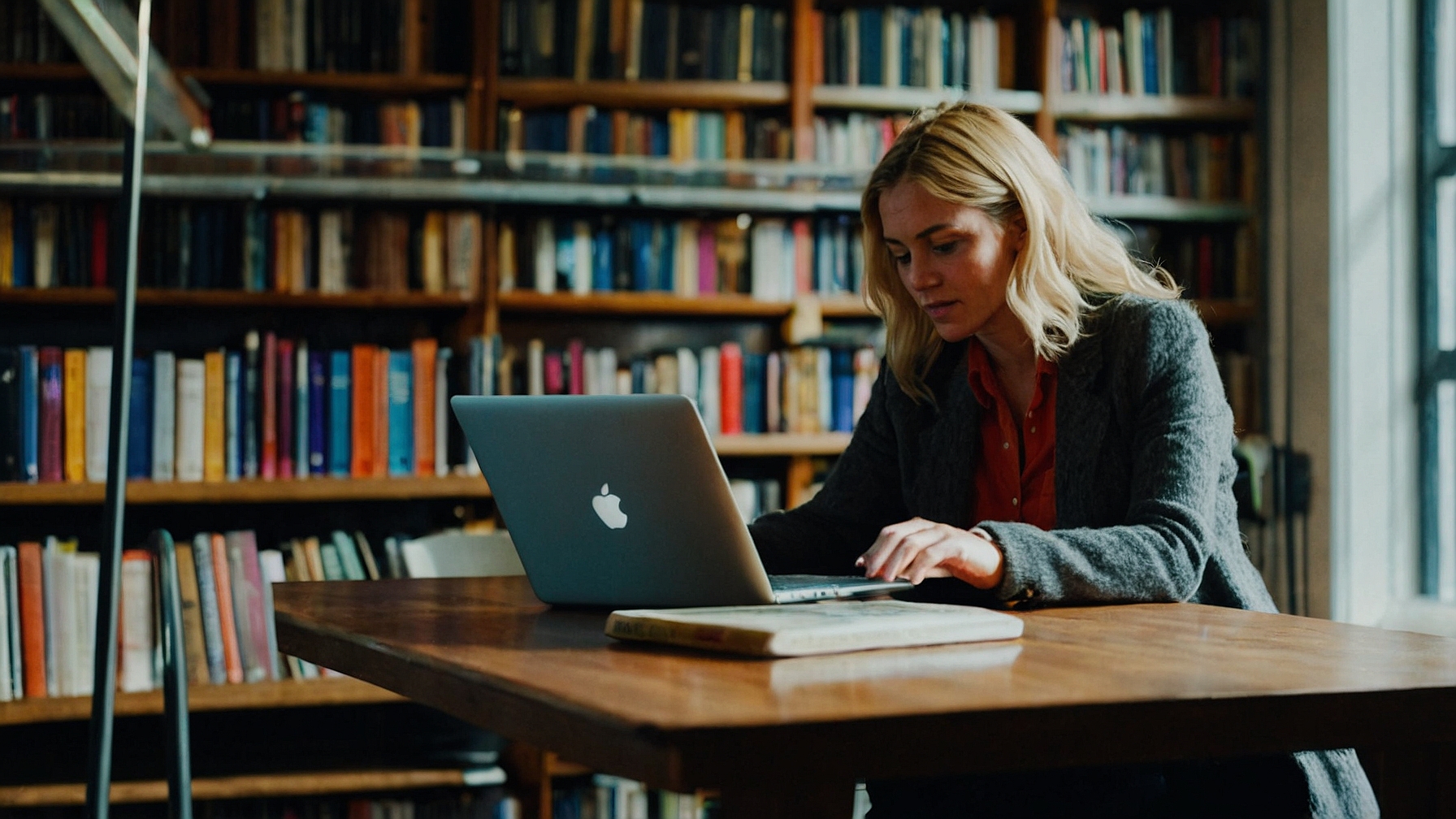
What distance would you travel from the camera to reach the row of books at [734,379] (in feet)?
10.0

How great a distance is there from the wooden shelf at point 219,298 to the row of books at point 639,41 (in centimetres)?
55

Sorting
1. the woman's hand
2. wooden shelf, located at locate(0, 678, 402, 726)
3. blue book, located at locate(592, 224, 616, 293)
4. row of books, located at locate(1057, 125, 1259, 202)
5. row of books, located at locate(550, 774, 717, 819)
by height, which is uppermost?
row of books, located at locate(1057, 125, 1259, 202)

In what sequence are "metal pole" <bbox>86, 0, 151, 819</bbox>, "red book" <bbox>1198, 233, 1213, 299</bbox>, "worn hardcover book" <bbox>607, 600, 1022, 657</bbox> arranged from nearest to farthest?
"worn hardcover book" <bbox>607, 600, 1022, 657</bbox>
"metal pole" <bbox>86, 0, 151, 819</bbox>
"red book" <bbox>1198, 233, 1213, 299</bbox>

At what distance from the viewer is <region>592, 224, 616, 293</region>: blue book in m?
3.10

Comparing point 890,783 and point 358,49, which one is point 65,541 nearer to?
point 358,49

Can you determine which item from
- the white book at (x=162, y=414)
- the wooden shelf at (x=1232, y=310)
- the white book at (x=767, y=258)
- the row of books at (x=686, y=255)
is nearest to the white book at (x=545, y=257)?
the row of books at (x=686, y=255)

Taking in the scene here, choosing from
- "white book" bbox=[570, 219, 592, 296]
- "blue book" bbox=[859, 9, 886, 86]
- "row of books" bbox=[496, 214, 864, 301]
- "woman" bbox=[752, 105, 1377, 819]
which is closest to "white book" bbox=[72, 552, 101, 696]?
"row of books" bbox=[496, 214, 864, 301]

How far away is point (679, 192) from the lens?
303cm

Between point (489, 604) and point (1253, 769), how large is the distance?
70 centimetres

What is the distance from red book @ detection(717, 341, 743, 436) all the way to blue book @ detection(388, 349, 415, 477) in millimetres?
678

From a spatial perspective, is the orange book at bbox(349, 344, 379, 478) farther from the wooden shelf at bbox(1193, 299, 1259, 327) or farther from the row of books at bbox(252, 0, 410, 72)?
the wooden shelf at bbox(1193, 299, 1259, 327)

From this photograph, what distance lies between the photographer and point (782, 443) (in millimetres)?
3068

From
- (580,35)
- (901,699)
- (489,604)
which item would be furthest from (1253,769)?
(580,35)

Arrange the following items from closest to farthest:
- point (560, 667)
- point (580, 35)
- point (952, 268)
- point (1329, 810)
Answer: 1. point (560, 667)
2. point (1329, 810)
3. point (952, 268)
4. point (580, 35)
